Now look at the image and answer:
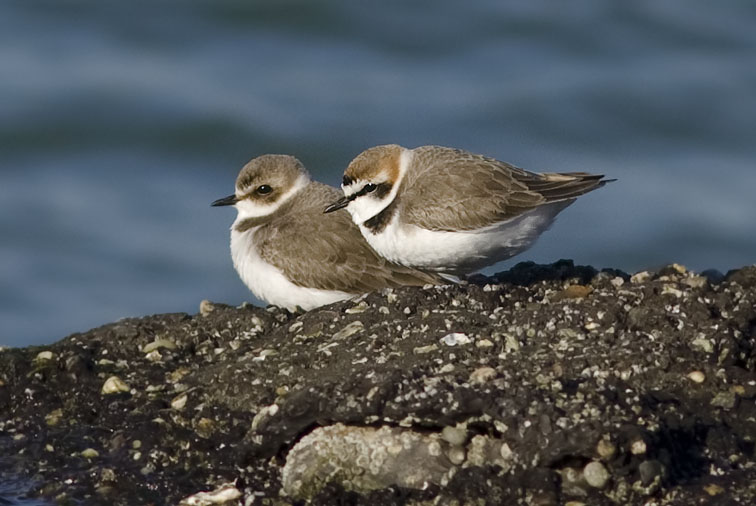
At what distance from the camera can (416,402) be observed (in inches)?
185

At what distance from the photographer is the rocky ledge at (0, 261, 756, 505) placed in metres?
4.50

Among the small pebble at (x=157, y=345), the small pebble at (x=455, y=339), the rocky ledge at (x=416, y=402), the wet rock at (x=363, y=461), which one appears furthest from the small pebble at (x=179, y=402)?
the small pebble at (x=455, y=339)

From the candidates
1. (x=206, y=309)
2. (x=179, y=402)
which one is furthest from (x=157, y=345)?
(x=179, y=402)

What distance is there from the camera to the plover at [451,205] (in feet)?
22.1

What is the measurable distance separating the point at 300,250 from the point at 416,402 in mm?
2872

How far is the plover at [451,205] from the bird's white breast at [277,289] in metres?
0.49

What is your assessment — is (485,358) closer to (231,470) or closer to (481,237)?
(231,470)

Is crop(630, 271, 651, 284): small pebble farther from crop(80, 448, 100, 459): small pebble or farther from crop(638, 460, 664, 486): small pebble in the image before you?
crop(80, 448, 100, 459): small pebble

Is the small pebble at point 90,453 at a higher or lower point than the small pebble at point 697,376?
higher

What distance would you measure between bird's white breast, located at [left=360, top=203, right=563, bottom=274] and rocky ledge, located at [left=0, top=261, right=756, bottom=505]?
1.84 ft

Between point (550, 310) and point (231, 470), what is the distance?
5.44 feet

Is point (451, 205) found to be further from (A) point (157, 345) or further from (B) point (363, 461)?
(B) point (363, 461)

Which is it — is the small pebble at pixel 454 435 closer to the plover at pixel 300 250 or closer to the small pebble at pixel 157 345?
the small pebble at pixel 157 345

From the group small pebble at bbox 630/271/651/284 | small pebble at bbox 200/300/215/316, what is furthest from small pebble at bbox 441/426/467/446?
small pebble at bbox 200/300/215/316
